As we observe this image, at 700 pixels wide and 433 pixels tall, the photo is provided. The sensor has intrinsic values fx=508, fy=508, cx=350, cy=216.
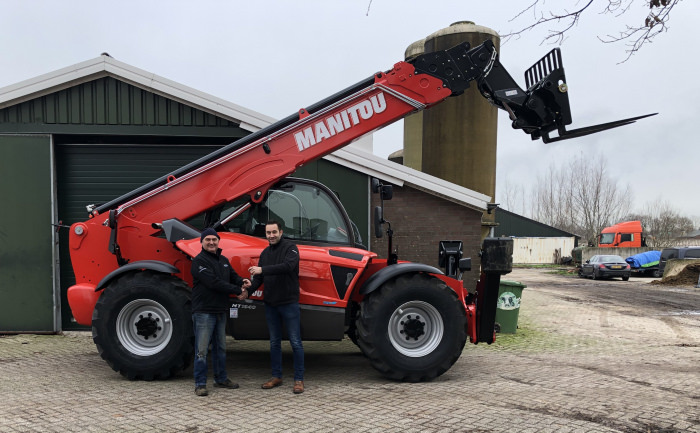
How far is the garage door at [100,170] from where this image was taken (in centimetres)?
905

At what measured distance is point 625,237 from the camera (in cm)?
3378

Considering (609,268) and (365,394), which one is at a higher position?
(365,394)

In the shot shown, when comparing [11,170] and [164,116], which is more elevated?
[164,116]

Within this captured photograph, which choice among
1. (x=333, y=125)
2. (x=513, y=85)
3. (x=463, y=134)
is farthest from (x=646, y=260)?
(x=333, y=125)

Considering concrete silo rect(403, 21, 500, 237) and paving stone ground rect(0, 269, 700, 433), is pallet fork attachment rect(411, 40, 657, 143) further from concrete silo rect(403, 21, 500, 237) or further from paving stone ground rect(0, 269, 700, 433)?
concrete silo rect(403, 21, 500, 237)

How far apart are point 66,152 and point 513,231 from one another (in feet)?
137

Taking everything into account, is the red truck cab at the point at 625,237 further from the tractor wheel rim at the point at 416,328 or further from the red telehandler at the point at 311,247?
the tractor wheel rim at the point at 416,328

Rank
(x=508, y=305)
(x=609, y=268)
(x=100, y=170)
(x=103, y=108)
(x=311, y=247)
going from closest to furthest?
(x=311, y=247)
(x=103, y=108)
(x=100, y=170)
(x=508, y=305)
(x=609, y=268)

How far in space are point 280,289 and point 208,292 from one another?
29.2 inches

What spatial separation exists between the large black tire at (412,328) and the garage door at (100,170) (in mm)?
5155

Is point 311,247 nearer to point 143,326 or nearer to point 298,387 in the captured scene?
point 298,387

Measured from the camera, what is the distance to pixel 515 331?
9.61 meters

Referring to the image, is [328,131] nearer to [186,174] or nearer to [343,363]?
[186,174]

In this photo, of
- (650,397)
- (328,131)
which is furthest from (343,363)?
(650,397)
